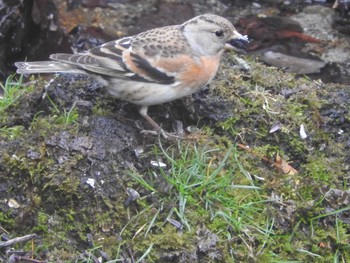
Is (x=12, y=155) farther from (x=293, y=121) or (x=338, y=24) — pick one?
(x=338, y=24)

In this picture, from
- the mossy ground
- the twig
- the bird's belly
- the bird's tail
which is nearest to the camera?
the twig

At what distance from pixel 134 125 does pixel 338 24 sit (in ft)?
12.8

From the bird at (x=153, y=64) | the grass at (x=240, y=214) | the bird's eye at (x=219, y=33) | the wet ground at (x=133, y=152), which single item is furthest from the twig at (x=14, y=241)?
the bird's eye at (x=219, y=33)

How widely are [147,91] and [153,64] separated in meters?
0.19

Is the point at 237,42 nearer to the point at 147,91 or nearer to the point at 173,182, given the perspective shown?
the point at 147,91

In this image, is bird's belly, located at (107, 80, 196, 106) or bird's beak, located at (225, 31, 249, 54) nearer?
bird's belly, located at (107, 80, 196, 106)

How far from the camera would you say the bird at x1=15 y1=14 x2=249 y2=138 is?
4871mm

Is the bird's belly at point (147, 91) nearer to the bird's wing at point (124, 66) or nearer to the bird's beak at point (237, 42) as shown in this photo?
the bird's wing at point (124, 66)

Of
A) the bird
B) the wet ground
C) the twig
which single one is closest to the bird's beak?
the bird

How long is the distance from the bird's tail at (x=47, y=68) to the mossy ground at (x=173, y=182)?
9.8 inches

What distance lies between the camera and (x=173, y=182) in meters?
4.65

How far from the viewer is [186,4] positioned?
27.9 feet

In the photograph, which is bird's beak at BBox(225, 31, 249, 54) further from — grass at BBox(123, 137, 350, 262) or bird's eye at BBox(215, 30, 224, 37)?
grass at BBox(123, 137, 350, 262)

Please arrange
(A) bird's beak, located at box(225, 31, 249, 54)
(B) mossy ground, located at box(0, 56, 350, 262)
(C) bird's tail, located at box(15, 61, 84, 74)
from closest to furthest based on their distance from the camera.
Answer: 1. (B) mossy ground, located at box(0, 56, 350, 262)
2. (C) bird's tail, located at box(15, 61, 84, 74)
3. (A) bird's beak, located at box(225, 31, 249, 54)
